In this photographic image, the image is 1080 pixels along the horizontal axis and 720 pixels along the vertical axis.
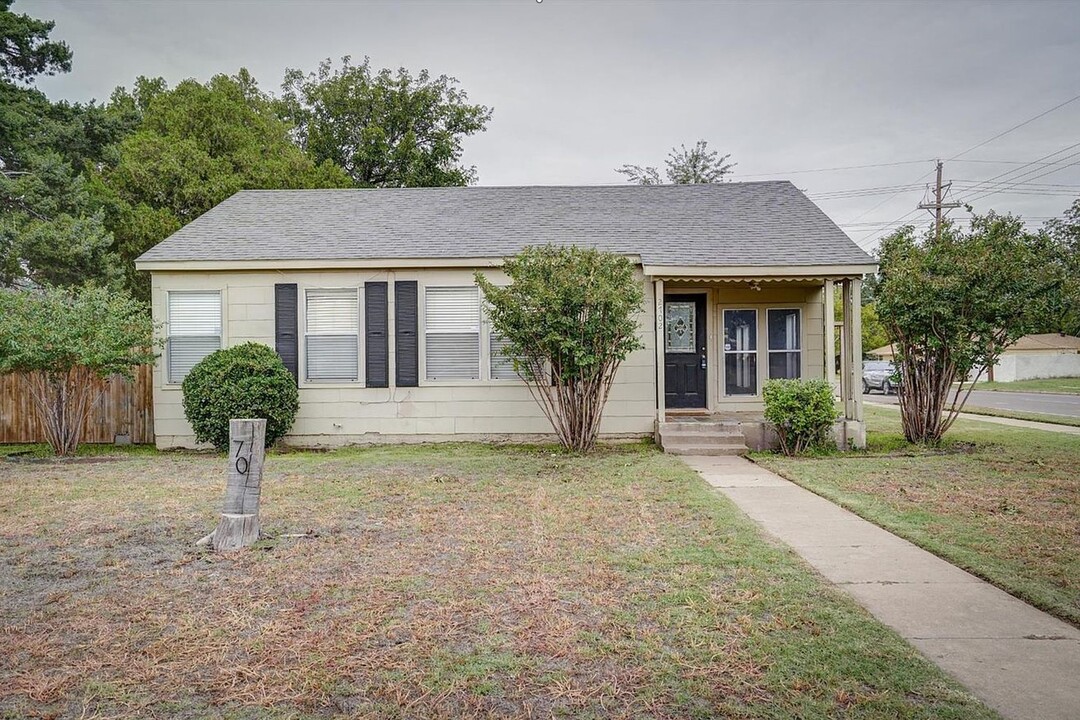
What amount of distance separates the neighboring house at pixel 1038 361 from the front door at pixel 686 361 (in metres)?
27.1

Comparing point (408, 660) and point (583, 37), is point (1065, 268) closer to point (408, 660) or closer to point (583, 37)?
point (583, 37)

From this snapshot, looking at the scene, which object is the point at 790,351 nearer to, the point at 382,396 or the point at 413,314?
the point at 413,314

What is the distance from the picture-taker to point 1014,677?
266cm

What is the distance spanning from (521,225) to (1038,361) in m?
34.9

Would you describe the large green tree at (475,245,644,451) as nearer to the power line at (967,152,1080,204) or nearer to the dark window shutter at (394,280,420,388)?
the dark window shutter at (394,280,420,388)

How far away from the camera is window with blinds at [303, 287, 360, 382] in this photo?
34.1ft

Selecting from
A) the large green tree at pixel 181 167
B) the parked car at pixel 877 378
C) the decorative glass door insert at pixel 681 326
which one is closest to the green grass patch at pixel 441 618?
the decorative glass door insert at pixel 681 326

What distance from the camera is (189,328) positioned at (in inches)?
408

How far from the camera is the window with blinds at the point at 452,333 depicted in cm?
1036

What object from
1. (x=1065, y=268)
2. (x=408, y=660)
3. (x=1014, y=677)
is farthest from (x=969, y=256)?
(x=408, y=660)

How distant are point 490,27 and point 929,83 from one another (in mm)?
10445

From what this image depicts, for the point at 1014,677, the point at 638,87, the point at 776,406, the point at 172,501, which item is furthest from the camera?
the point at 638,87

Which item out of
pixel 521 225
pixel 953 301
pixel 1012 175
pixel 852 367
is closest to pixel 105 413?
pixel 521 225

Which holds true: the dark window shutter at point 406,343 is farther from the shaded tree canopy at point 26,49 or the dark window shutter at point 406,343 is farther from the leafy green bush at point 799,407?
the shaded tree canopy at point 26,49
